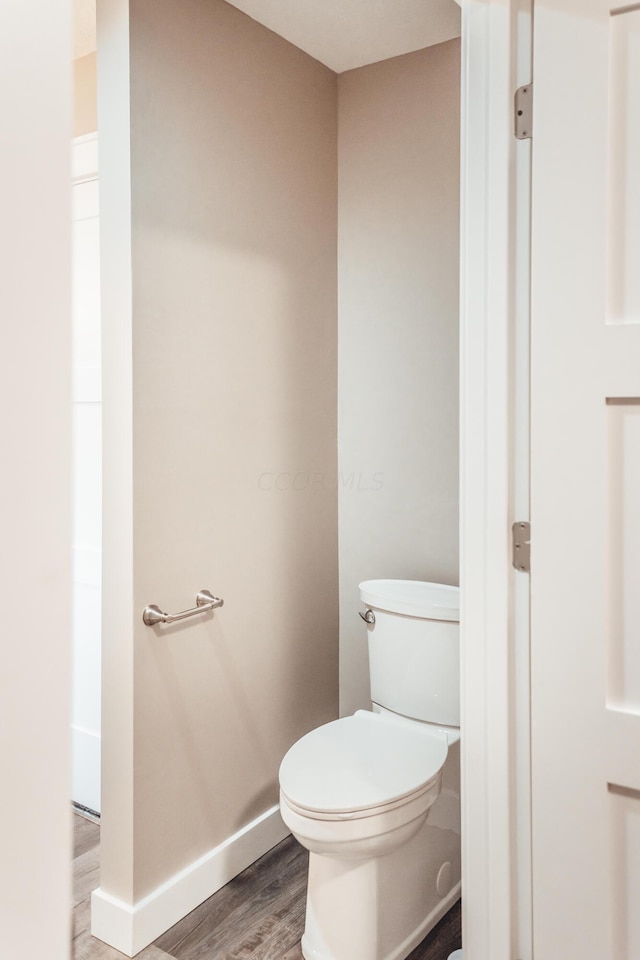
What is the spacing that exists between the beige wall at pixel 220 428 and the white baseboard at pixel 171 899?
0.03 m

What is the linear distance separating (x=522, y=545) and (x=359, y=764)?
771 millimetres

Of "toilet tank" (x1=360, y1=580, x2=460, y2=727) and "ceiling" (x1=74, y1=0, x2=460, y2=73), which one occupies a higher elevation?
"ceiling" (x1=74, y1=0, x2=460, y2=73)

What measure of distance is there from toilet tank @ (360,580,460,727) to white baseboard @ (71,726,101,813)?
38.6 inches

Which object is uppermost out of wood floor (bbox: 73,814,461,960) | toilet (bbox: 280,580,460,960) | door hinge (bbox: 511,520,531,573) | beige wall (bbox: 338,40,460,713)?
beige wall (bbox: 338,40,460,713)

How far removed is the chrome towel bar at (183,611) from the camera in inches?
69.3

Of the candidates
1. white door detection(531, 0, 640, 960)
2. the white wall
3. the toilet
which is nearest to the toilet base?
the toilet

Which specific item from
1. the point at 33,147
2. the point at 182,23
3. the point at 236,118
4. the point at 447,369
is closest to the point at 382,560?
the point at 447,369

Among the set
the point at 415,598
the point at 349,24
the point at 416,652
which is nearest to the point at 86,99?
the point at 349,24

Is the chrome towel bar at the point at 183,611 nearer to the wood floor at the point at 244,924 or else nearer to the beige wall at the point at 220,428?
the beige wall at the point at 220,428

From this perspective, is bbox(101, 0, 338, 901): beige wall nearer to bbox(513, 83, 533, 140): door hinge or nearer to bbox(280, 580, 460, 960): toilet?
bbox(280, 580, 460, 960): toilet

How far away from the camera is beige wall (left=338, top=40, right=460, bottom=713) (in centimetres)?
226

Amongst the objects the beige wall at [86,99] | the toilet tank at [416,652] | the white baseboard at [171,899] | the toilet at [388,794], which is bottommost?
the white baseboard at [171,899]

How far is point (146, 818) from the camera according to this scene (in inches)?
70.3

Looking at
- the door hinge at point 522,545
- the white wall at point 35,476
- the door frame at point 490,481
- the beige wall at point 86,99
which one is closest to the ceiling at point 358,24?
the beige wall at point 86,99
